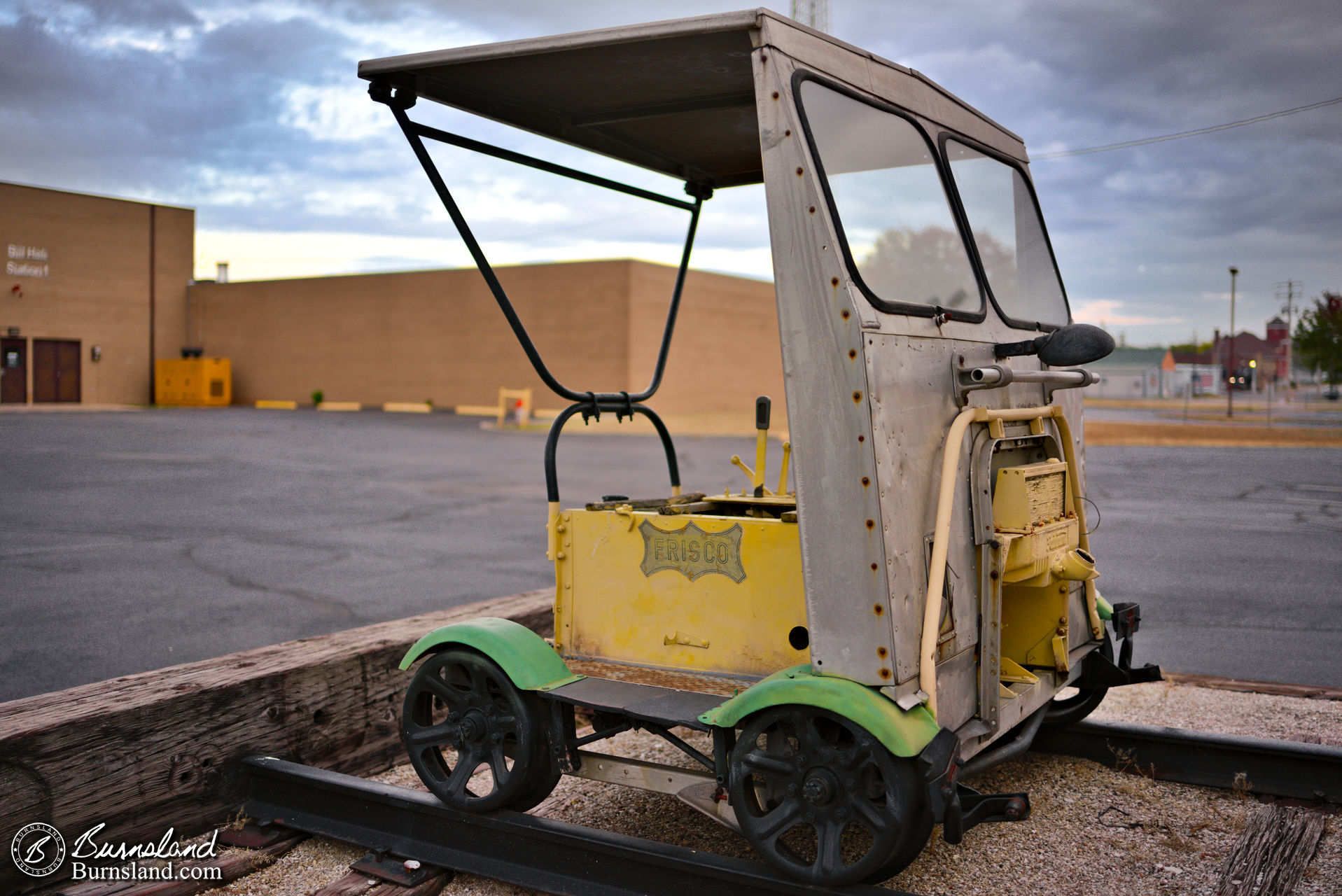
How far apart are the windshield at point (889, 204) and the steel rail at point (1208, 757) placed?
2.07 meters

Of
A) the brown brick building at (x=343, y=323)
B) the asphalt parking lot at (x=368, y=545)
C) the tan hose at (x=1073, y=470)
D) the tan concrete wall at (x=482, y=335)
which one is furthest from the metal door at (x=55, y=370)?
the tan hose at (x=1073, y=470)

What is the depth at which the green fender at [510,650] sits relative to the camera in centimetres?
334

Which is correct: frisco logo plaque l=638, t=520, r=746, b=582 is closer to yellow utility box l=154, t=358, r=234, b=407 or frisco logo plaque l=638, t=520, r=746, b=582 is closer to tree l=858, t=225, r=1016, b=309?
tree l=858, t=225, r=1016, b=309

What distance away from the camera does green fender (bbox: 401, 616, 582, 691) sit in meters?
3.34

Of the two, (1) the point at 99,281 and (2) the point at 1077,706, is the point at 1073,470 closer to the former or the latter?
(2) the point at 1077,706

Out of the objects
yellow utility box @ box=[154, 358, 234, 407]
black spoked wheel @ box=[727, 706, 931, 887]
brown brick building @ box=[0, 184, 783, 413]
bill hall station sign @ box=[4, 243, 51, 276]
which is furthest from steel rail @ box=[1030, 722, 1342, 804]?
yellow utility box @ box=[154, 358, 234, 407]

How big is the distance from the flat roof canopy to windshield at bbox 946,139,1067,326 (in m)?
0.24

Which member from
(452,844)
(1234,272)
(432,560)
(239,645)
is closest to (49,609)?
(239,645)

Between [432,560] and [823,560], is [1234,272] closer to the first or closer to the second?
[432,560]

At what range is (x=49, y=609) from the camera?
22.8 ft

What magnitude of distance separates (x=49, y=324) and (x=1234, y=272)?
65.1 meters

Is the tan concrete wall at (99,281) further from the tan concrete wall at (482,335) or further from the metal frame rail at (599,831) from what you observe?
the metal frame rail at (599,831)

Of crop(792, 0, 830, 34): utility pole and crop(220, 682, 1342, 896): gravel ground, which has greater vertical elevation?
crop(792, 0, 830, 34): utility pole

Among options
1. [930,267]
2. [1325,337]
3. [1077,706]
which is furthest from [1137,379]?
[930,267]
